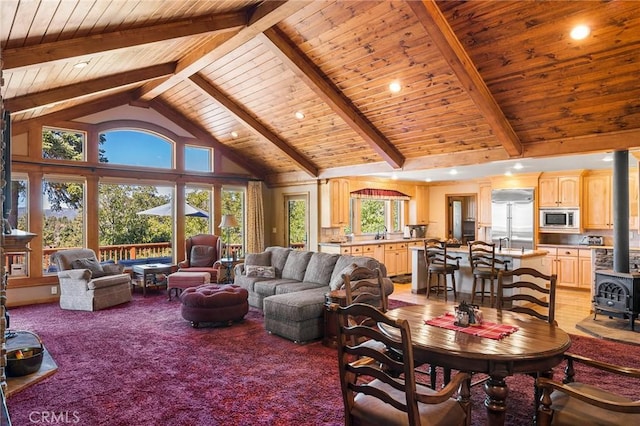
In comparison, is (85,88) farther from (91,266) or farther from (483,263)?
(483,263)

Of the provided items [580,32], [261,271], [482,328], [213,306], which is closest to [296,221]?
[261,271]

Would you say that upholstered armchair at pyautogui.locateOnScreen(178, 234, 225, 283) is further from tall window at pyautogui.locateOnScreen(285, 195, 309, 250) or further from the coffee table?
tall window at pyautogui.locateOnScreen(285, 195, 309, 250)

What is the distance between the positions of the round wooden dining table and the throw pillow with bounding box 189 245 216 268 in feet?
19.6

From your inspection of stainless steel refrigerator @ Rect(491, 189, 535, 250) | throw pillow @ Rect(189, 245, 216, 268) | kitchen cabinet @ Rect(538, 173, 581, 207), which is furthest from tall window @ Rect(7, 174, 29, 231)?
kitchen cabinet @ Rect(538, 173, 581, 207)

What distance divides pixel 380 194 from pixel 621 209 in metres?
5.24

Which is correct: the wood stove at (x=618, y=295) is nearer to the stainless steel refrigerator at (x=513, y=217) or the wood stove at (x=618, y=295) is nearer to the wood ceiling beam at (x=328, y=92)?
the stainless steel refrigerator at (x=513, y=217)

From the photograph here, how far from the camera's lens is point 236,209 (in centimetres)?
947

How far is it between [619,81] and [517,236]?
191 inches

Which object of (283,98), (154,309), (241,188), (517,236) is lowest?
(154,309)

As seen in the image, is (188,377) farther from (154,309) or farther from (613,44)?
(613,44)

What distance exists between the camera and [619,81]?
4047mm

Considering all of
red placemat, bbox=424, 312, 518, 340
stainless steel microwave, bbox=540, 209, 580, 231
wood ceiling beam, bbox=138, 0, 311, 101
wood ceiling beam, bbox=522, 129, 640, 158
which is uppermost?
wood ceiling beam, bbox=138, 0, 311, 101

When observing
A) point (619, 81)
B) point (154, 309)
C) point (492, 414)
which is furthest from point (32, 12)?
point (619, 81)

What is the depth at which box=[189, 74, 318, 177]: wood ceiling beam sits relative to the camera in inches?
262
